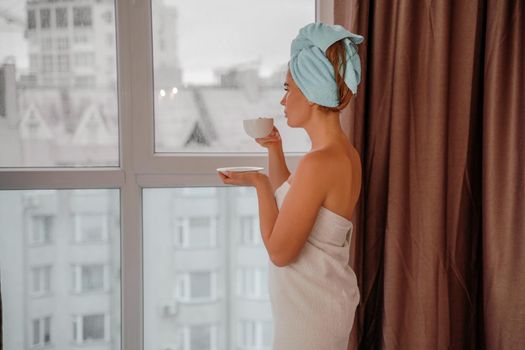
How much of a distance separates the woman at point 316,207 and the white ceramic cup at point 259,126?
8 centimetres

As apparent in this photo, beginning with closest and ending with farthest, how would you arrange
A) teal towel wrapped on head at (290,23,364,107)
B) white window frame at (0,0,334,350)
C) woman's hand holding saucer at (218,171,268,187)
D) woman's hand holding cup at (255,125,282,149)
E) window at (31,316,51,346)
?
teal towel wrapped on head at (290,23,364,107) < woman's hand holding saucer at (218,171,268,187) < woman's hand holding cup at (255,125,282,149) < white window frame at (0,0,334,350) < window at (31,316,51,346)

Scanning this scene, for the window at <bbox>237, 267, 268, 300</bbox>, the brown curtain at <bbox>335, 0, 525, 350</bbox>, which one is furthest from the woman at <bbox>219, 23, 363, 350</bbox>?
the window at <bbox>237, 267, 268, 300</bbox>

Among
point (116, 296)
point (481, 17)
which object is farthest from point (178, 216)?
point (481, 17)

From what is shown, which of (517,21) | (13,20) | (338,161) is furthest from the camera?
(13,20)

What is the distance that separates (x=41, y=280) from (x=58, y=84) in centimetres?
78

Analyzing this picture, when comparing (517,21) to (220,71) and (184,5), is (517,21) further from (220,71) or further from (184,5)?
(184,5)

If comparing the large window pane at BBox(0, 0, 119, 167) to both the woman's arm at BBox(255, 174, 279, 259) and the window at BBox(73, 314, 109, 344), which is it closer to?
the window at BBox(73, 314, 109, 344)

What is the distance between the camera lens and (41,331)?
1857mm

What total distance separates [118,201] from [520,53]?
154 centimetres

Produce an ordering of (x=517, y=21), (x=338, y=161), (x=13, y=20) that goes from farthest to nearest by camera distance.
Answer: (x=13, y=20), (x=517, y=21), (x=338, y=161)

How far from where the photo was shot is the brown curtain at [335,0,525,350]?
1.52 m

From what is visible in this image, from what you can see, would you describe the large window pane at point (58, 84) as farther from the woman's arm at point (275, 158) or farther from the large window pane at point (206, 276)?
the woman's arm at point (275, 158)

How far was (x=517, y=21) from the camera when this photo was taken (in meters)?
1.53

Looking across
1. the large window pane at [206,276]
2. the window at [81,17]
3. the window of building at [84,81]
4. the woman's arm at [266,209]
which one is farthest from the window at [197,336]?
the window at [81,17]
